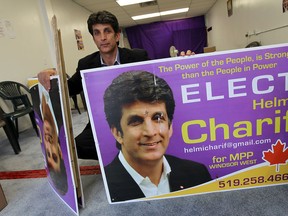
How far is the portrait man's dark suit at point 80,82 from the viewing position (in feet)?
5.72

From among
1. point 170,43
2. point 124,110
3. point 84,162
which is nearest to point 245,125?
point 124,110

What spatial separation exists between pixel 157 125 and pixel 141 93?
205 mm

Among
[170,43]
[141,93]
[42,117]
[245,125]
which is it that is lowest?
[245,125]

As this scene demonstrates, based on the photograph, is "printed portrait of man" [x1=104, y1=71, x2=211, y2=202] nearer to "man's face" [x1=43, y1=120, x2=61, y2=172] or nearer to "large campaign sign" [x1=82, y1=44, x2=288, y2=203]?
"large campaign sign" [x1=82, y1=44, x2=288, y2=203]

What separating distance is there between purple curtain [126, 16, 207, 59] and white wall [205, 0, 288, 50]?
1268mm

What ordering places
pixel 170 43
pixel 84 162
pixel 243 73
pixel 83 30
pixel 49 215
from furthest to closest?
1. pixel 170 43
2. pixel 83 30
3. pixel 84 162
4. pixel 49 215
5. pixel 243 73

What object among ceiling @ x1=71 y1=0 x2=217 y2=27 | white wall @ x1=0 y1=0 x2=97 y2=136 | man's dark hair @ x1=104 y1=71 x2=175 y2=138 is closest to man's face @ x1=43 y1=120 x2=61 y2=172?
man's dark hair @ x1=104 y1=71 x2=175 y2=138

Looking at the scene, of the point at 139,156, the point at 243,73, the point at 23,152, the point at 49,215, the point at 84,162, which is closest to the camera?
the point at 243,73

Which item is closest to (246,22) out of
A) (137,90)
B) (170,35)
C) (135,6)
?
(135,6)

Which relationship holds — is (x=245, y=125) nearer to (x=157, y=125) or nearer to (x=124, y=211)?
(x=157, y=125)

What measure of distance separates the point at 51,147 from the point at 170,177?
81cm

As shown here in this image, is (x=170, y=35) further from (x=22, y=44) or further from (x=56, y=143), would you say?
(x=56, y=143)

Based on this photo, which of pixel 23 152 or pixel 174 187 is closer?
pixel 174 187

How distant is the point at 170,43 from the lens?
10.3 meters
